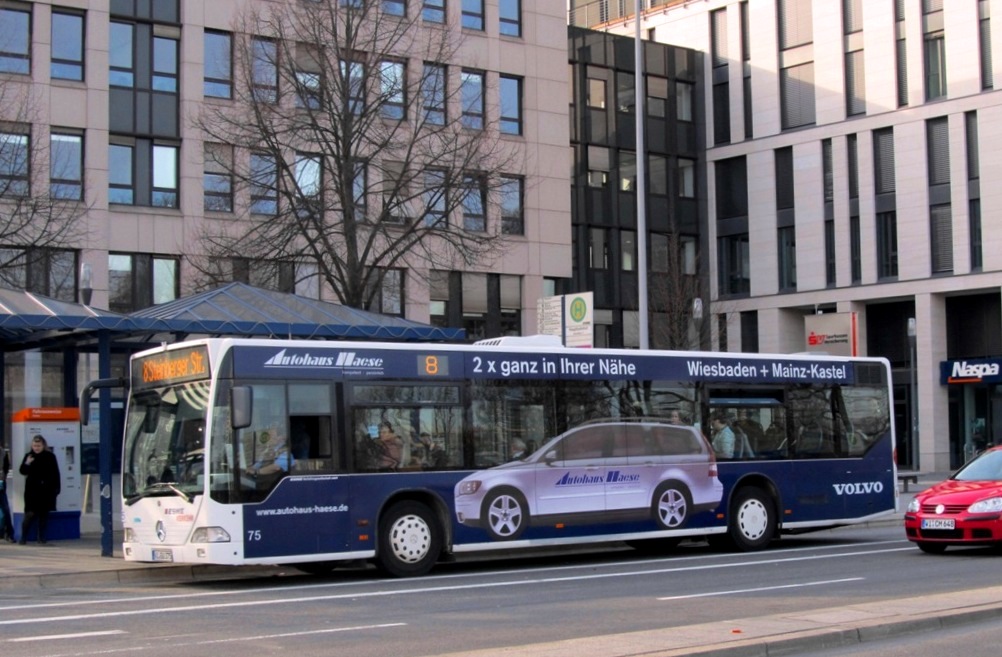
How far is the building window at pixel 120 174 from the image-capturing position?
1526 inches

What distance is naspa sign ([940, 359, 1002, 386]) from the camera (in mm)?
51250

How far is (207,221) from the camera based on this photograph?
3941cm

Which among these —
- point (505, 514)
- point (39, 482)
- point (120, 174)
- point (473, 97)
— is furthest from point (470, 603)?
point (473, 97)

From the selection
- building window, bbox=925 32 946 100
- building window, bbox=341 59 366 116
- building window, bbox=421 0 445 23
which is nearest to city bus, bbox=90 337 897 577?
building window, bbox=341 59 366 116

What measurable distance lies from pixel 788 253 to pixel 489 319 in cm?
1660

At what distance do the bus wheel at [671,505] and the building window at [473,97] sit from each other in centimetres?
2190

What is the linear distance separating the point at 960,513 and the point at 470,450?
6478 millimetres

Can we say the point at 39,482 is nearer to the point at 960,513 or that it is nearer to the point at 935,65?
the point at 960,513

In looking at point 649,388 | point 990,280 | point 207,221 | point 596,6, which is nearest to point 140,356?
point 649,388

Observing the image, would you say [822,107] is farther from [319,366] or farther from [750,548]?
[319,366]

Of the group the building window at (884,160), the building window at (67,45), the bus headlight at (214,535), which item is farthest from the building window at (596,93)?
the bus headlight at (214,535)

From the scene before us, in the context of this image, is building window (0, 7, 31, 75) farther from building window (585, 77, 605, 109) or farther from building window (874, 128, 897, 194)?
building window (874, 128, 897, 194)

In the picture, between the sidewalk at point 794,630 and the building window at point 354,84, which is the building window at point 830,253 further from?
the sidewalk at point 794,630

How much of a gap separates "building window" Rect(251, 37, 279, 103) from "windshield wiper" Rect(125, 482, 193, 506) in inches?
537
